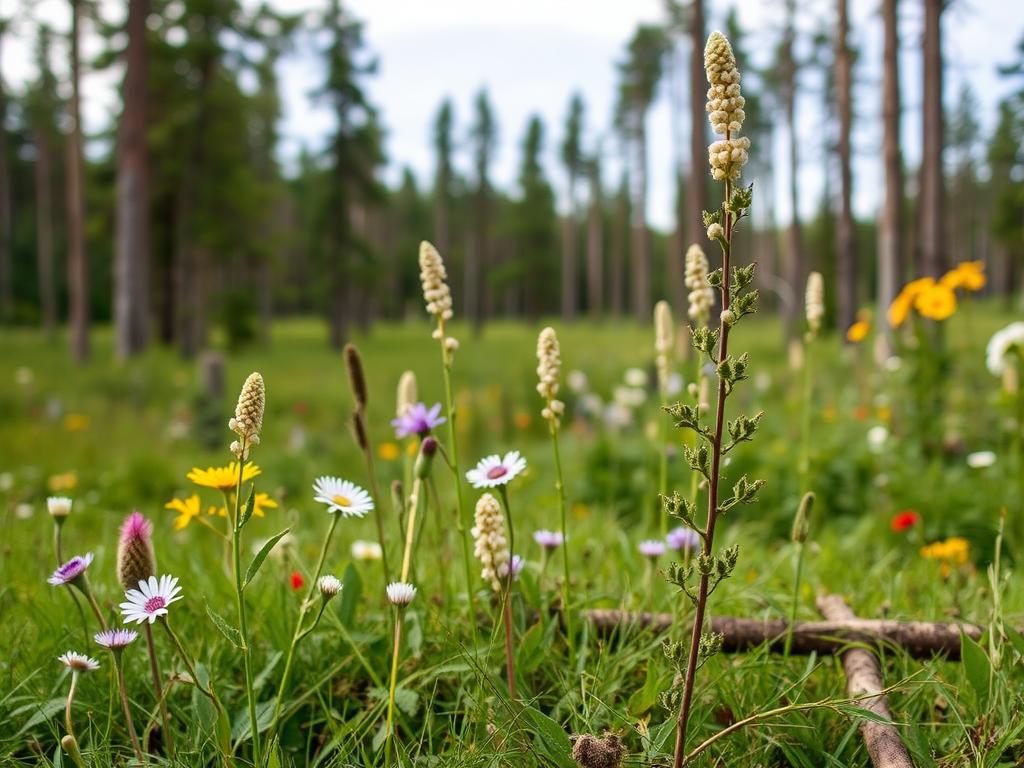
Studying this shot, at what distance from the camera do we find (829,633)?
1.70 m

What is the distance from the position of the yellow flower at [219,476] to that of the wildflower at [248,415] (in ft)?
0.56

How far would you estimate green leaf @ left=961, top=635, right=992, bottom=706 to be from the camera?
54.9 inches

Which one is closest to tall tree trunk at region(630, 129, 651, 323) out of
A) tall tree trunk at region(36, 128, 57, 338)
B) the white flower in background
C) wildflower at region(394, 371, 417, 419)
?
tall tree trunk at region(36, 128, 57, 338)

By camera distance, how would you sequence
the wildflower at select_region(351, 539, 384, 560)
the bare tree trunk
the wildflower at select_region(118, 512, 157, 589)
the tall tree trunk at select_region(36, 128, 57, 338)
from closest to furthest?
the wildflower at select_region(118, 512, 157, 589) → the wildflower at select_region(351, 539, 384, 560) → the tall tree trunk at select_region(36, 128, 57, 338) → the bare tree trunk

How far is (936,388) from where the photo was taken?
481cm

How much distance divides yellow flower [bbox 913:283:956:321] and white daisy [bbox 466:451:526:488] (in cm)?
333

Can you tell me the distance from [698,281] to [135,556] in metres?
1.11

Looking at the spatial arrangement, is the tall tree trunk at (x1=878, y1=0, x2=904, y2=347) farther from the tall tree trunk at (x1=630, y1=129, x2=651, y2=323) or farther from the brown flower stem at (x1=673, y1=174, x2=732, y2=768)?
the tall tree trunk at (x1=630, y1=129, x2=651, y2=323)

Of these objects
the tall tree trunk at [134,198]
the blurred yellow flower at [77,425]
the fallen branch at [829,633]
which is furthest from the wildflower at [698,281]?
the tall tree trunk at [134,198]

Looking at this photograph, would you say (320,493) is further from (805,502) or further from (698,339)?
(805,502)

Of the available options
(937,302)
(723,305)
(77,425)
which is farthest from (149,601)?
(77,425)

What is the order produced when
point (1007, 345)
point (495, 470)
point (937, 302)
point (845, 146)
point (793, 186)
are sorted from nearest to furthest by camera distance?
1. point (495, 470)
2. point (1007, 345)
3. point (937, 302)
4. point (845, 146)
5. point (793, 186)

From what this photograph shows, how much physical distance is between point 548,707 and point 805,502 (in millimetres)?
653

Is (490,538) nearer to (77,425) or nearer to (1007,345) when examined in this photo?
(1007,345)
